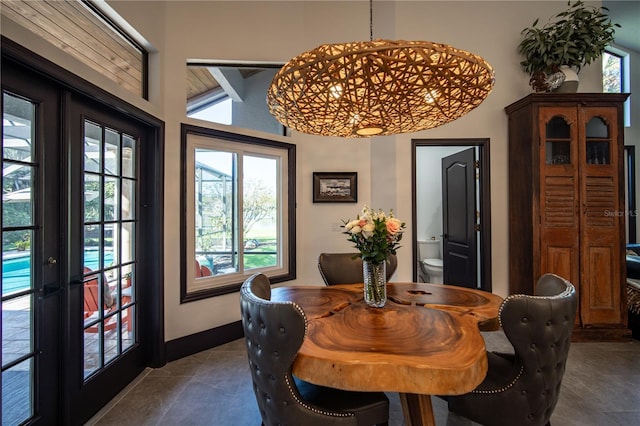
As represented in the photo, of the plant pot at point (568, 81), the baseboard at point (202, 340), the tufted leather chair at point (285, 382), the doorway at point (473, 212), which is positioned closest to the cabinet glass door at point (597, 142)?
the plant pot at point (568, 81)

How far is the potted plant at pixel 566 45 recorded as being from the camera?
2.96 meters

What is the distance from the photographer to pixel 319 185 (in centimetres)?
344

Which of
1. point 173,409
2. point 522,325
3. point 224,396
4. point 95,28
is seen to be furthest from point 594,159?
point 95,28

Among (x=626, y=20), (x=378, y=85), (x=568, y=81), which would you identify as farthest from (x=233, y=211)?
(x=626, y=20)

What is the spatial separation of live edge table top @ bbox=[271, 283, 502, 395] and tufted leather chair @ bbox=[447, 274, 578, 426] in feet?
0.62

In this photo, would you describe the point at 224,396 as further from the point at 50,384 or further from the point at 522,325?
the point at 522,325

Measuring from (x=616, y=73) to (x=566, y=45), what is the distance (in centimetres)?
274

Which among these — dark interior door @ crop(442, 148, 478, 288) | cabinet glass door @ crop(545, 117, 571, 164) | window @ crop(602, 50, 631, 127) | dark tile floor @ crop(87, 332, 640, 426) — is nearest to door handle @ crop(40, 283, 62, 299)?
dark tile floor @ crop(87, 332, 640, 426)

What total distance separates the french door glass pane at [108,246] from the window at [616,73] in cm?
667

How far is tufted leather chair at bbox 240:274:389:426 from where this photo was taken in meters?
1.13

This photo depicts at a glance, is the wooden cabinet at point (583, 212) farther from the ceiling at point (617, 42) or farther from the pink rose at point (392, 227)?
the pink rose at point (392, 227)

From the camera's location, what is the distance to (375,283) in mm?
1760

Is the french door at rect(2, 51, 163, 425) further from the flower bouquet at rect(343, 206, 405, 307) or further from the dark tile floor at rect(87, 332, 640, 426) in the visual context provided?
the flower bouquet at rect(343, 206, 405, 307)

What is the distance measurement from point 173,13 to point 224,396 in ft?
11.1
